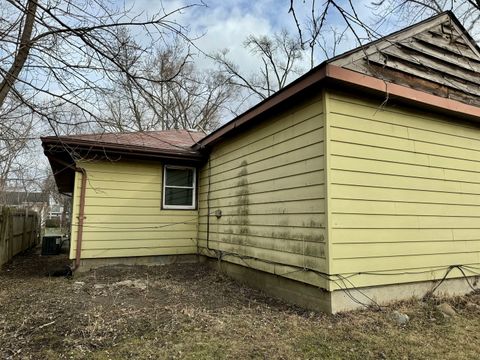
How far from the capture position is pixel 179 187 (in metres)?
8.65

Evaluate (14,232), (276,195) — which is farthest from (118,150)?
(14,232)

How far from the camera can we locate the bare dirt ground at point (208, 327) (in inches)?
132

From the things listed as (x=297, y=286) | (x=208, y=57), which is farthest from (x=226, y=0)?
(x=297, y=286)

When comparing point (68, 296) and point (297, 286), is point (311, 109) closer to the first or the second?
point (297, 286)

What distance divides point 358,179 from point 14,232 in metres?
10.1

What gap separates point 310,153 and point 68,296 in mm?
4293

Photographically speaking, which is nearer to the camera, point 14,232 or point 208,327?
point 208,327

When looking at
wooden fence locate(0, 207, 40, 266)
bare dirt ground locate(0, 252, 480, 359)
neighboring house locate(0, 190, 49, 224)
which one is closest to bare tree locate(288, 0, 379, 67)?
bare dirt ground locate(0, 252, 480, 359)

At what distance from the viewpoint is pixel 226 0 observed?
309 centimetres

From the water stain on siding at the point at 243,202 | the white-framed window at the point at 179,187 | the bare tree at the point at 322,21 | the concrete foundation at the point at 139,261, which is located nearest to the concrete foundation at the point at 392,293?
the water stain on siding at the point at 243,202

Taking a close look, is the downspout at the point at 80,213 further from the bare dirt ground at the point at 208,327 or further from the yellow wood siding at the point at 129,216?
the bare dirt ground at the point at 208,327

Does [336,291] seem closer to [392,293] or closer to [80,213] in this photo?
[392,293]

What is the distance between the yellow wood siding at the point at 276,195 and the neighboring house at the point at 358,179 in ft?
0.08

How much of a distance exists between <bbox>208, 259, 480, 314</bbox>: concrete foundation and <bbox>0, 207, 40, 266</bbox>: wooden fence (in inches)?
257
